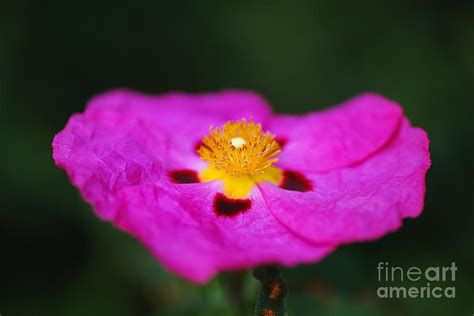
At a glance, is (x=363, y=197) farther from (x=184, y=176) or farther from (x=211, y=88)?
(x=211, y=88)

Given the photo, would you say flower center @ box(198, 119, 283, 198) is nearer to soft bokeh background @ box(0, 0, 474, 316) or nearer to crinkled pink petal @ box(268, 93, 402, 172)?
crinkled pink petal @ box(268, 93, 402, 172)

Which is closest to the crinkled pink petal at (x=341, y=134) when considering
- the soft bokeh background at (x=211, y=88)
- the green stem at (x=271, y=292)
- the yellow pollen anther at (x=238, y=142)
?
the yellow pollen anther at (x=238, y=142)

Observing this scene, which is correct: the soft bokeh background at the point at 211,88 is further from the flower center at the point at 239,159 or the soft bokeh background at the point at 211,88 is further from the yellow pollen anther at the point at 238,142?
the yellow pollen anther at the point at 238,142

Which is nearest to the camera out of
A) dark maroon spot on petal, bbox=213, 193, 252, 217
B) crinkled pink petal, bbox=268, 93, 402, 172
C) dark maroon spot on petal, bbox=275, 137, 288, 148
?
dark maroon spot on petal, bbox=213, 193, 252, 217

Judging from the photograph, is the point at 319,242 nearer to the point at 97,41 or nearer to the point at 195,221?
the point at 195,221

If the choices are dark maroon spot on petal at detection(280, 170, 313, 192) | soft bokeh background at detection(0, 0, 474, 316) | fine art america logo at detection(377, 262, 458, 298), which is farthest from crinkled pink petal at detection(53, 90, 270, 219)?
fine art america logo at detection(377, 262, 458, 298)

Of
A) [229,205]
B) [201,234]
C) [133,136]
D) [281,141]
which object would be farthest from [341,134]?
[201,234]
